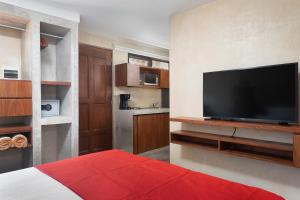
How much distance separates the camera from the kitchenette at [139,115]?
13.2ft

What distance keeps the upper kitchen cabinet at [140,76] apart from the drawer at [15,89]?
186 cm

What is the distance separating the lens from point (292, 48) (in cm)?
205

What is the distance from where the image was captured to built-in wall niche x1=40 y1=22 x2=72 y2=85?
3.02 m

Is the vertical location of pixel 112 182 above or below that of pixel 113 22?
below

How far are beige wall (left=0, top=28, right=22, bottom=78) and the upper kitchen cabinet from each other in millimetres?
1794

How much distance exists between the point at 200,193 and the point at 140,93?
11.9 ft

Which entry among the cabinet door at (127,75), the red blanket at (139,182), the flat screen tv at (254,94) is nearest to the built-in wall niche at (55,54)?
the cabinet door at (127,75)

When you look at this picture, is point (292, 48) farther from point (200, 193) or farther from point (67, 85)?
point (67, 85)

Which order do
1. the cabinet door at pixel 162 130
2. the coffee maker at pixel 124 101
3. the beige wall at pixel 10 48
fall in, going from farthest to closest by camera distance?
the cabinet door at pixel 162 130, the coffee maker at pixel 124 101, the beige wall at pixel 10 48

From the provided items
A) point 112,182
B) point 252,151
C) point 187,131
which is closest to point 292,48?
point 252,151

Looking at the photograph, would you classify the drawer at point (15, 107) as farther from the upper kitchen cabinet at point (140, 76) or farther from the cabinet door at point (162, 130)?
the cabinet door at point (162, 130)

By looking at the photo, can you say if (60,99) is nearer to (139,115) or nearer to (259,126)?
(139,115)

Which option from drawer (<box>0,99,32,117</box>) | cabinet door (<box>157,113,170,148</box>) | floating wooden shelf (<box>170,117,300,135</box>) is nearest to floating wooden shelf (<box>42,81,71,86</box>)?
drawer (<box>0,99,32,117</box>)

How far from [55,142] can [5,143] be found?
0.92 metres
